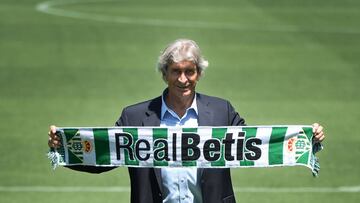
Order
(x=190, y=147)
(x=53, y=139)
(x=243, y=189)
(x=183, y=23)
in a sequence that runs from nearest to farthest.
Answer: (x=53, y=139), (x=190, y=147), (x=243, y=189), (x=183, y=23)

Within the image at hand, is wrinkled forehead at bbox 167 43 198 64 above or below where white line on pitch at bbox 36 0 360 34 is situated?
below

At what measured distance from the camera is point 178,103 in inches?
310

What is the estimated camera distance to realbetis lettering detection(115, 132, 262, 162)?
8141 mm

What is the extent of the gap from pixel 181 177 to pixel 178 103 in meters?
0.53

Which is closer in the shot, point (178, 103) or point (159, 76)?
point (178, 103)

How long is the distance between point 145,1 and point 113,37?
327 inches

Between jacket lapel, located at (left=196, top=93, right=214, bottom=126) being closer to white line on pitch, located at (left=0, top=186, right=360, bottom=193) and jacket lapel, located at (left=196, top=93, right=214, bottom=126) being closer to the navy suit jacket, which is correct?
the navy suit jacket

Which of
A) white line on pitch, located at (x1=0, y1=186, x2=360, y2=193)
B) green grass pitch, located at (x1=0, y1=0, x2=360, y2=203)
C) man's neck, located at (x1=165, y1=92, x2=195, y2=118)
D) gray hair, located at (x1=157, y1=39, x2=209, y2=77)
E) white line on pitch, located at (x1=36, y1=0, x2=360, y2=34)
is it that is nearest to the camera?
gray hair, located at (x1=157, y1=39, x2=209, y2=77)

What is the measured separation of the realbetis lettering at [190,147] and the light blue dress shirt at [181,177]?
4.6 inches

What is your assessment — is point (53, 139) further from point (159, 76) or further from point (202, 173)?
point (159, 76)

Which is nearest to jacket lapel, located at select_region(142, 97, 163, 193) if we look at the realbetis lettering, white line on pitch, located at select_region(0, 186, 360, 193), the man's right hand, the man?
the man

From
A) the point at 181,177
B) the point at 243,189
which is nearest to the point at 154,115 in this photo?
the point at 181,177

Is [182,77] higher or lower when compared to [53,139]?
higher

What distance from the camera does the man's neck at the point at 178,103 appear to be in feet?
25.8
